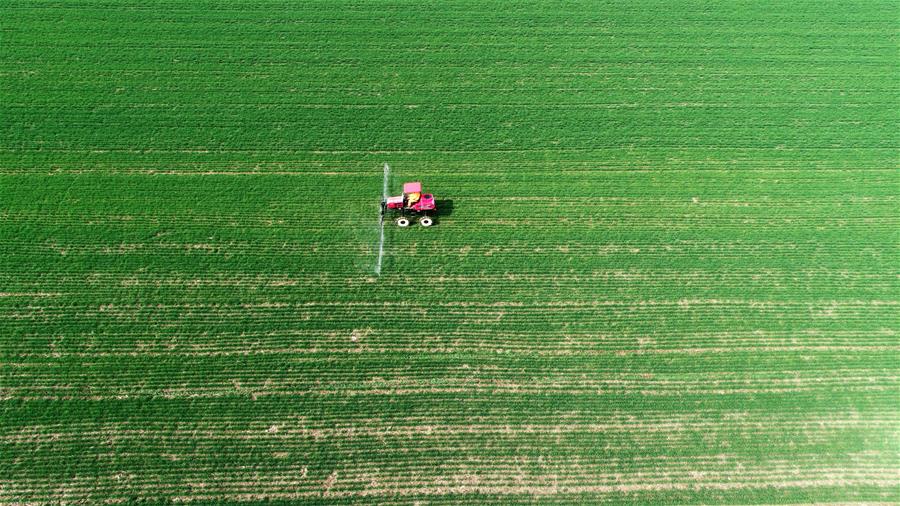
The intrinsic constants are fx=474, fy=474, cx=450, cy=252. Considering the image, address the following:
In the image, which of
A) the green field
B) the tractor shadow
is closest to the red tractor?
the tractor shadow

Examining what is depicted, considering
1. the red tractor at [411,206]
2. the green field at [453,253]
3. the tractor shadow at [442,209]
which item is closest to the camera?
the green field at [453,253]

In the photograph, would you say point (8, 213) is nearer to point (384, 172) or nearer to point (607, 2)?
point (384, 172)

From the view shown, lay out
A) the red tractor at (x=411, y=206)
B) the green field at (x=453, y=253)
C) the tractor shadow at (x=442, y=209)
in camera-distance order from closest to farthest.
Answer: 1. the green field at (x=453, y=253)
2. the red tractor at (x=411, y=206)
3. the tractor shadow at (x=442, y=209)

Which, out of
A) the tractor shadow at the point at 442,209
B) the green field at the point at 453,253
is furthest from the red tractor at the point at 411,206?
the green field at the point at 453,253

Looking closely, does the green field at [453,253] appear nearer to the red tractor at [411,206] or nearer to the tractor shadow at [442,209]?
the tractor shadow at [442,209]

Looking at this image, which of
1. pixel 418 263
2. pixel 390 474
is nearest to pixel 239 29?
pixel 418 263

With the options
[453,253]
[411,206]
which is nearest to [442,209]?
[411,206]
